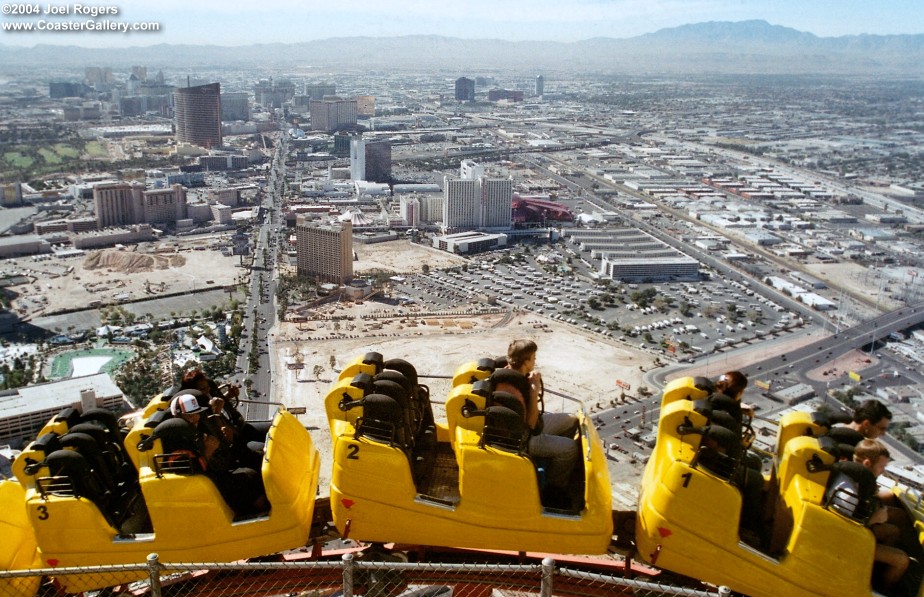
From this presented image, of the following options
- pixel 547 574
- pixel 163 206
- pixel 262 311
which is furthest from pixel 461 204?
pixel 547 574

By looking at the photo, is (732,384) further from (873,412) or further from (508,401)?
(508,401)

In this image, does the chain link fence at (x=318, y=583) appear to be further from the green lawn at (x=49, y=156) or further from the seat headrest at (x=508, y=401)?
the green lawn at (x=49, y=156)

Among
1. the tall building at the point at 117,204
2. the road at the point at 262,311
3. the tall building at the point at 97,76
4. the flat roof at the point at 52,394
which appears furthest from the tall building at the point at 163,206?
the tall building at the point at 97,76

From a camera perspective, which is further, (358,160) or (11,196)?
(358,160)

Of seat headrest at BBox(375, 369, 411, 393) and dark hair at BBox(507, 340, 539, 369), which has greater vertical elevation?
dark hair at BBox(507, 340, 539, 369)

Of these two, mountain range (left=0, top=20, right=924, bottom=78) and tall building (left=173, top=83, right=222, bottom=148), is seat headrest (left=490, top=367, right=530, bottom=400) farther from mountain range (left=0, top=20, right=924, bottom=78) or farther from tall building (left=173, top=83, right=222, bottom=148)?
mountain range (left=0, top=20, right=924, bottom=78)

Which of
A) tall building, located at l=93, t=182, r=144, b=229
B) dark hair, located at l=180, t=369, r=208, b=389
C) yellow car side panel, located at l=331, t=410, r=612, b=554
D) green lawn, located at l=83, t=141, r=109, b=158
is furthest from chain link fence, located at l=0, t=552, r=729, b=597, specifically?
green lawn, located at l=83, t=141, r=109, b=158
